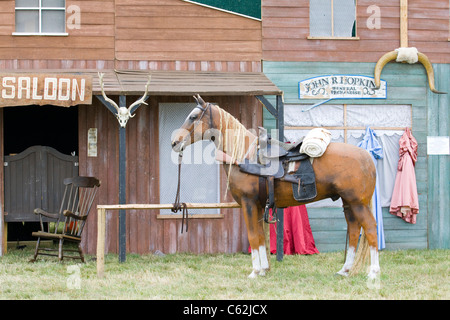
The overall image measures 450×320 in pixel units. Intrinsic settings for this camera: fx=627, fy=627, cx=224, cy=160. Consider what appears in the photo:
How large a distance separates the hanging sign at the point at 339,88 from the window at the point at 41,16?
4.23 metres

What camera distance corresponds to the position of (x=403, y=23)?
1102 centimetres

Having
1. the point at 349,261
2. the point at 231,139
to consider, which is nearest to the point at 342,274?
the point at 349,261

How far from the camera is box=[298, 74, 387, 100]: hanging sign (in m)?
10.9

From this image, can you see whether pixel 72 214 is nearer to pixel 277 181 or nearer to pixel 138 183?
pixel 138 183

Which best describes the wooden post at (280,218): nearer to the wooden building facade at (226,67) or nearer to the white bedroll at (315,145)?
the wooden building facade at (226,67)

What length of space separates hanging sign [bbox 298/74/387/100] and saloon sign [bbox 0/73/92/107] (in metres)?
3.75

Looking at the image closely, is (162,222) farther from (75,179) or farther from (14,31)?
(14,31)

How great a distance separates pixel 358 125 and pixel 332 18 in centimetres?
194

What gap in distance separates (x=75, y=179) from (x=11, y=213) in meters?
1.72

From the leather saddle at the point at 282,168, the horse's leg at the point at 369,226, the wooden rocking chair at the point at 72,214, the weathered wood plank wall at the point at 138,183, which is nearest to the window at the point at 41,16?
the weathered wood plank wall at the point at 138,183

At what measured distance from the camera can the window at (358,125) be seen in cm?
1086

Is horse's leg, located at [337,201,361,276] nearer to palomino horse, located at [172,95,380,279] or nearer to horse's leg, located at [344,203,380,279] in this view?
palomino horse, located at [172,95,380,279]

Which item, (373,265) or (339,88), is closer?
(373,265)

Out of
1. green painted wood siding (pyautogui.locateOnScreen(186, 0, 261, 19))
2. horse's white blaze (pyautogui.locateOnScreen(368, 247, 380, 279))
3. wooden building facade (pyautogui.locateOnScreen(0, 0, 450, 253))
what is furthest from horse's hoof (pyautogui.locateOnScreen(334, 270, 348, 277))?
green painted wood siding (pyautogui.locateOnScreen(186, 0, 261, 19))
